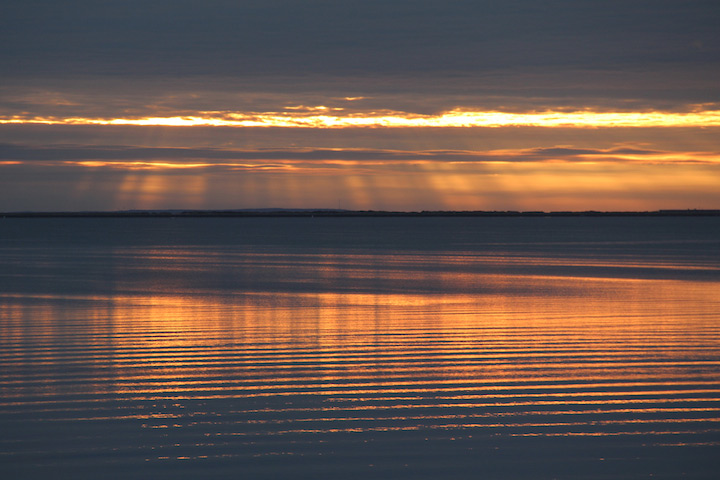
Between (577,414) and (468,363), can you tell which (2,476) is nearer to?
(577,414)

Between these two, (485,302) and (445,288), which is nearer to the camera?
(485,302)

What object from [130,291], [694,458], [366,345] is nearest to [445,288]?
[130,291]

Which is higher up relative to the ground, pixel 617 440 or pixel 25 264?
pixel 617 440

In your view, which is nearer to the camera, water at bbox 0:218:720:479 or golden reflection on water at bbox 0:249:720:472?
water at bbox 0:218:720:479

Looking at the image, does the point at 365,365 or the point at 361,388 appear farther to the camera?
the point at 365,365

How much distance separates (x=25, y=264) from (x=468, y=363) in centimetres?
2538

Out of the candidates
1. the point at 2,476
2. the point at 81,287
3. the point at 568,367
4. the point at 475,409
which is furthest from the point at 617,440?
the point at 81,287

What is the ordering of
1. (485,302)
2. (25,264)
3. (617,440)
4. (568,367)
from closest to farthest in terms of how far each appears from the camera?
(617,440) < (568,367) < (485,302) < (25,264)

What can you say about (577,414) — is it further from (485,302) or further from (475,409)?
(485,302)

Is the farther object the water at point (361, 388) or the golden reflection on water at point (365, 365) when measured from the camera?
the golden reflection on water at point (365, 365)

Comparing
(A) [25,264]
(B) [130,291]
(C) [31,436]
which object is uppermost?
(C) [31,436]

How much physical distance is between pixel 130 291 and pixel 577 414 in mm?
14864

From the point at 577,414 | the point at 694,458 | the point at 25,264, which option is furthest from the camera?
the point at 25,264

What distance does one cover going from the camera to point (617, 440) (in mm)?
6562
